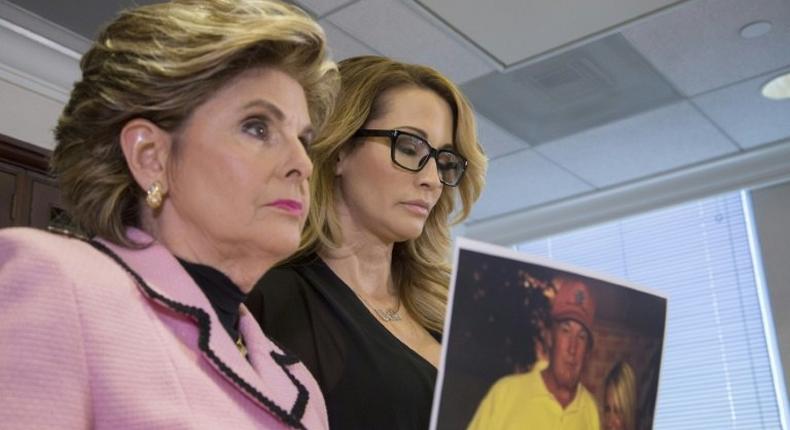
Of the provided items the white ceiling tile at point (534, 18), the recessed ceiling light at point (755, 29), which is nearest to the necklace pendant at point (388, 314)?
the white ceiling tile at point (534, 18)

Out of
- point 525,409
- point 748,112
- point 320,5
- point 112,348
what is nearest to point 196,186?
point 112,348

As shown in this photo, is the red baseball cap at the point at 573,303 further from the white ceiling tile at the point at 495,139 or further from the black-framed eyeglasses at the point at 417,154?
the white ceiling tile at the point at 495,139

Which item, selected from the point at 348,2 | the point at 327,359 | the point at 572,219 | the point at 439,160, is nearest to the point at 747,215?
the point at 572,219

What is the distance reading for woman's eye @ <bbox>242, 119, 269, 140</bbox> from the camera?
101cm

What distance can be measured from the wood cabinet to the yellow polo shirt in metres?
2.59

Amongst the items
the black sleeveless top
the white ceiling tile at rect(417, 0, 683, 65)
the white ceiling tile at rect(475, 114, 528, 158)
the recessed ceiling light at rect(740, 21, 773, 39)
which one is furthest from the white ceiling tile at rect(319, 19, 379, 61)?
the black sleeveless top

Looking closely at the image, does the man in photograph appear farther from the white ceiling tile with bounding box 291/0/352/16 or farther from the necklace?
the white ceiling tile with bounding box 291/0/352/16

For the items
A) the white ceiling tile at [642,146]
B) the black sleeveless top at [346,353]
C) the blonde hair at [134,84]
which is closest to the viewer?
the blonde hair at [134,84]

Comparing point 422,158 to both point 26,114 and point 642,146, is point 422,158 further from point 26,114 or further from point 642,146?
point 642,146

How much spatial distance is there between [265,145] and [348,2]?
7.65ft

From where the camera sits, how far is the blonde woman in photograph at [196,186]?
87cm

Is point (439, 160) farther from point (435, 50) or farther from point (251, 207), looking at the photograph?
point (435, 50)

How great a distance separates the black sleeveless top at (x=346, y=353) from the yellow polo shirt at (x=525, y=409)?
0.42 meters

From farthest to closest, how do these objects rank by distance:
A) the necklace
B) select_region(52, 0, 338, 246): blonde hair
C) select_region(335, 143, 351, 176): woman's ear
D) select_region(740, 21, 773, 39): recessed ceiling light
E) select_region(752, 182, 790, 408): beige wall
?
select_region(752, 182, 790, 408): beige wall
select_region(740, 21, 773, 39): recessed ceiling light
select_region(335, 143, 351, 176): woman's ear
the necklace
select_region(52, 0, 338, 246): blonde hair
